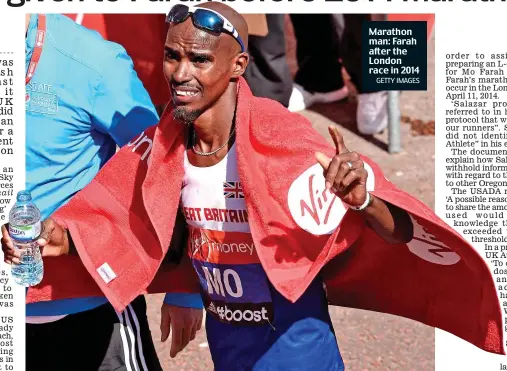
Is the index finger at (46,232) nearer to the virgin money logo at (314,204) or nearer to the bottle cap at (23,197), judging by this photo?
the bottle cap at (23,197)

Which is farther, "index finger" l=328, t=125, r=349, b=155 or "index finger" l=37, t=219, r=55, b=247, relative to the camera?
"index finger" l=37, t=219, r=55, b=247

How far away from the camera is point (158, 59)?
7.07 metres

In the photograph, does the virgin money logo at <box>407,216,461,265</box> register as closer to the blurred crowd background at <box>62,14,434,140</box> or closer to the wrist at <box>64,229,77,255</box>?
the wrist at <box>64,229,77,255</box>

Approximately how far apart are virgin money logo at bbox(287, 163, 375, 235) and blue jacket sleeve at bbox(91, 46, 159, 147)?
2.63ft

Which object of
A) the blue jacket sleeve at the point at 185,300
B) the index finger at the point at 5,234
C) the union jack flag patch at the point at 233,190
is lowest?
the blue jacket sleeve at the point at 185,300

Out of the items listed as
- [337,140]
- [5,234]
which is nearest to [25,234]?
[5,234]

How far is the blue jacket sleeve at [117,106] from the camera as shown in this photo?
4301 mm

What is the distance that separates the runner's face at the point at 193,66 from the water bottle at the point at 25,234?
639 millimetres

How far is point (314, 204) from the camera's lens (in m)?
3.77

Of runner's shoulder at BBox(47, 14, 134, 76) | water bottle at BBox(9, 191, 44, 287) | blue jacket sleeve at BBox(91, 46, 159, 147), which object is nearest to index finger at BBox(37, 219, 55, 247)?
water bottle at BBox(9, 191, 44, 287)

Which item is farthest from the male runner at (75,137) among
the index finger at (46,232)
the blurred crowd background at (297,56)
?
the blurred crowd background at (297,56)

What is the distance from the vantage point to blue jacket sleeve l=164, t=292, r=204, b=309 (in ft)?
15.0

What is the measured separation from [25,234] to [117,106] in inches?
28.7

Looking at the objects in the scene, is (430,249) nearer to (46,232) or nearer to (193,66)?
(193,66)
